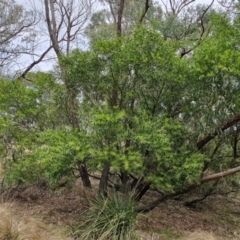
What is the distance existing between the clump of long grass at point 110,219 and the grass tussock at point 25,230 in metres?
0.43

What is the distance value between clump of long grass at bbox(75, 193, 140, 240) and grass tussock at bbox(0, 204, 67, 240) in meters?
0.43

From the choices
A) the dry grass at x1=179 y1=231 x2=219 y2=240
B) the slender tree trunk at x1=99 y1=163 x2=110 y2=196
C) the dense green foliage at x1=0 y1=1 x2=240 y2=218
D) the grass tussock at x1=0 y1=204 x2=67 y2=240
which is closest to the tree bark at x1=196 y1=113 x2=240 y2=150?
the dense green foliage at x1=0 y1=1 x2=240 y2=218

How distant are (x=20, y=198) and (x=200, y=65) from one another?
467 cm

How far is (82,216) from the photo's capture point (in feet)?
18.7

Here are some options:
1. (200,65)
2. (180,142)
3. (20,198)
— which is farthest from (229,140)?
(20,198)

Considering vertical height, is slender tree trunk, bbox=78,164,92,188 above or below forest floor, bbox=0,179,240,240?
above

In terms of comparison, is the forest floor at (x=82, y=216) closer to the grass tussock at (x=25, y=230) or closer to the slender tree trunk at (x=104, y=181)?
the grass tussock at (x=25, y=230)

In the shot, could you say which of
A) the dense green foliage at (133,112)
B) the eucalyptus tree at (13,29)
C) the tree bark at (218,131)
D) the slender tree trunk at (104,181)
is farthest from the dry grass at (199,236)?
the eucalyptus tree at (13,29)

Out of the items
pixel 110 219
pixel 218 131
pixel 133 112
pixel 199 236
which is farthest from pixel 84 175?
pixel 218 131

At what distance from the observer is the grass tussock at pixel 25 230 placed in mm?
4574

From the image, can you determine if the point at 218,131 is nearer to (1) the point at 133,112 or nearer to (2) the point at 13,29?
(1) the point at 133,112

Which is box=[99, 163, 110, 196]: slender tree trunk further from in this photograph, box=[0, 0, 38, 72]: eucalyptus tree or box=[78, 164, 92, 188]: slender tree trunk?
box=[0, 0, 38, 72]: eucalyptus tree

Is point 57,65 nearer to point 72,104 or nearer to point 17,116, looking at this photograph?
point 72,104

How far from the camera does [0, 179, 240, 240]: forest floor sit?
17.7ft
